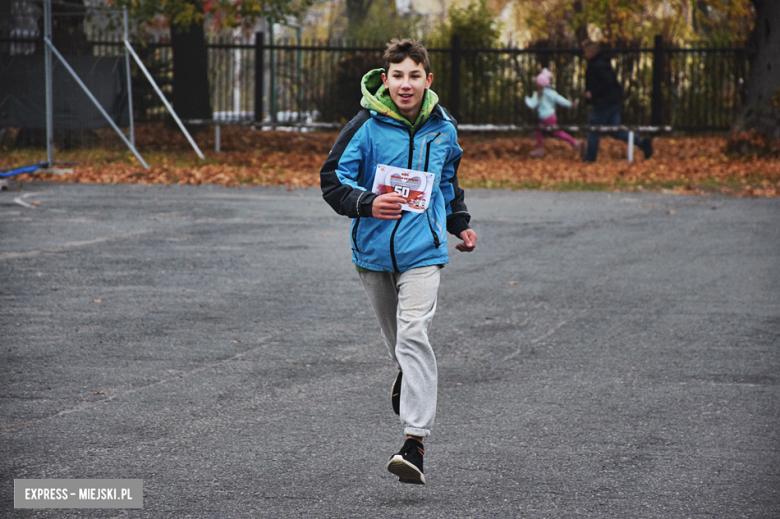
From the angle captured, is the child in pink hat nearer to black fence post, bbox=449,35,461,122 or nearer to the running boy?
black fence post, bbox=449,35,461,122

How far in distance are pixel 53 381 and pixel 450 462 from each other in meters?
2.27

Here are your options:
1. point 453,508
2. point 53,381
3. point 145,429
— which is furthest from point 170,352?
point 453,508

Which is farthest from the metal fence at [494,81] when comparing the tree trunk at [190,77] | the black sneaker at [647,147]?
the black sneaker at [647,147]

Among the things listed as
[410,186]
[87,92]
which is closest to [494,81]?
[87,92]

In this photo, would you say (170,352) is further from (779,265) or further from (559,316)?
(779,265)

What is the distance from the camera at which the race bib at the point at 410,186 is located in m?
3.78

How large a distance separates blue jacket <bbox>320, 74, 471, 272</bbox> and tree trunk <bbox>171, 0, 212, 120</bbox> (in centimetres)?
1986

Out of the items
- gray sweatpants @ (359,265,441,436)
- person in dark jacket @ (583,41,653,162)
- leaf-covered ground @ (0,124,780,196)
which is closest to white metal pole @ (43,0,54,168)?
leaf-covered ground @ (0,124,780,196)

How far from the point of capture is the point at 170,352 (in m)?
5.64

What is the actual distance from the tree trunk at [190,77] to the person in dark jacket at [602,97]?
939cm

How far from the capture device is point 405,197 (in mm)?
3762

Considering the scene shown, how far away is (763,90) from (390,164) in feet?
55.6

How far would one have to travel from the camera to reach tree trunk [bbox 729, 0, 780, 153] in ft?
59.9

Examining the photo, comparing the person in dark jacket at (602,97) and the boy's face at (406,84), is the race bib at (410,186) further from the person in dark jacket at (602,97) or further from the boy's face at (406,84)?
the person in dark jacket at (602,97)
